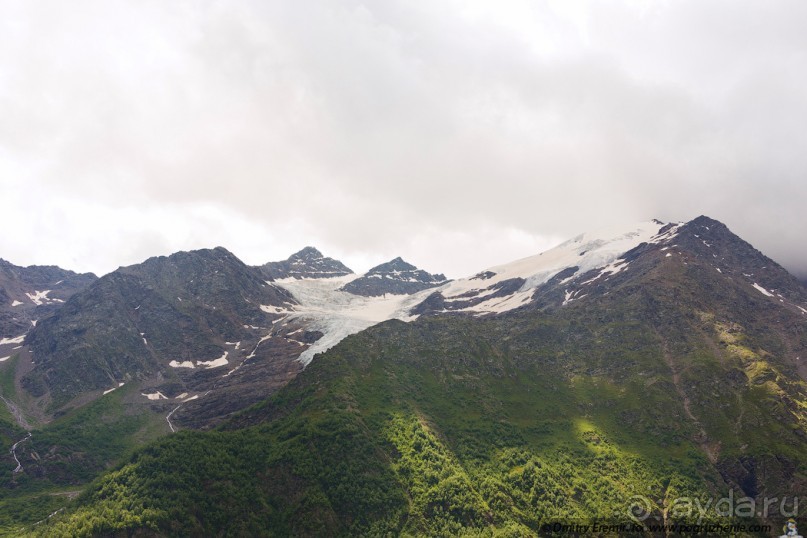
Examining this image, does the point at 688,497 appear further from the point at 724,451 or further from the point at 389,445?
the point at 389,445

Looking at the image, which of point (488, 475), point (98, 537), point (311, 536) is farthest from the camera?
point (488, 475)

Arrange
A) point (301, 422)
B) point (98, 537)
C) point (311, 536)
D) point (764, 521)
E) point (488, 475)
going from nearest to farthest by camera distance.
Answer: point (98, 537), point (311, 536), point (764, 521), point (488, 475), point (301, 422)

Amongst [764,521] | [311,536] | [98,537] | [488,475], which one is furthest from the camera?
[488,475]

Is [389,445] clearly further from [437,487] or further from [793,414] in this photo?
[793,414]

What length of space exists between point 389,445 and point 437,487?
2622 cm

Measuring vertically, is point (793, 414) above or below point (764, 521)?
above

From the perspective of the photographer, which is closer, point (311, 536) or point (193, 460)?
point (311, 536)

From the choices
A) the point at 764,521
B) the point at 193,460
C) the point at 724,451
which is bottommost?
the point at 764,521

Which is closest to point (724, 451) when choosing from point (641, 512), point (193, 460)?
point (641, 512)

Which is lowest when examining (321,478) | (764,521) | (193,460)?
(764,521)

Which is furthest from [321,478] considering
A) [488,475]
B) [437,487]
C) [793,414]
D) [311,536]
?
[793,414]

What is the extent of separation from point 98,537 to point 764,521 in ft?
665

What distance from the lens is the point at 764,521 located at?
15950 centimetres

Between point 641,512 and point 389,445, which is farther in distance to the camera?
point 389,445
